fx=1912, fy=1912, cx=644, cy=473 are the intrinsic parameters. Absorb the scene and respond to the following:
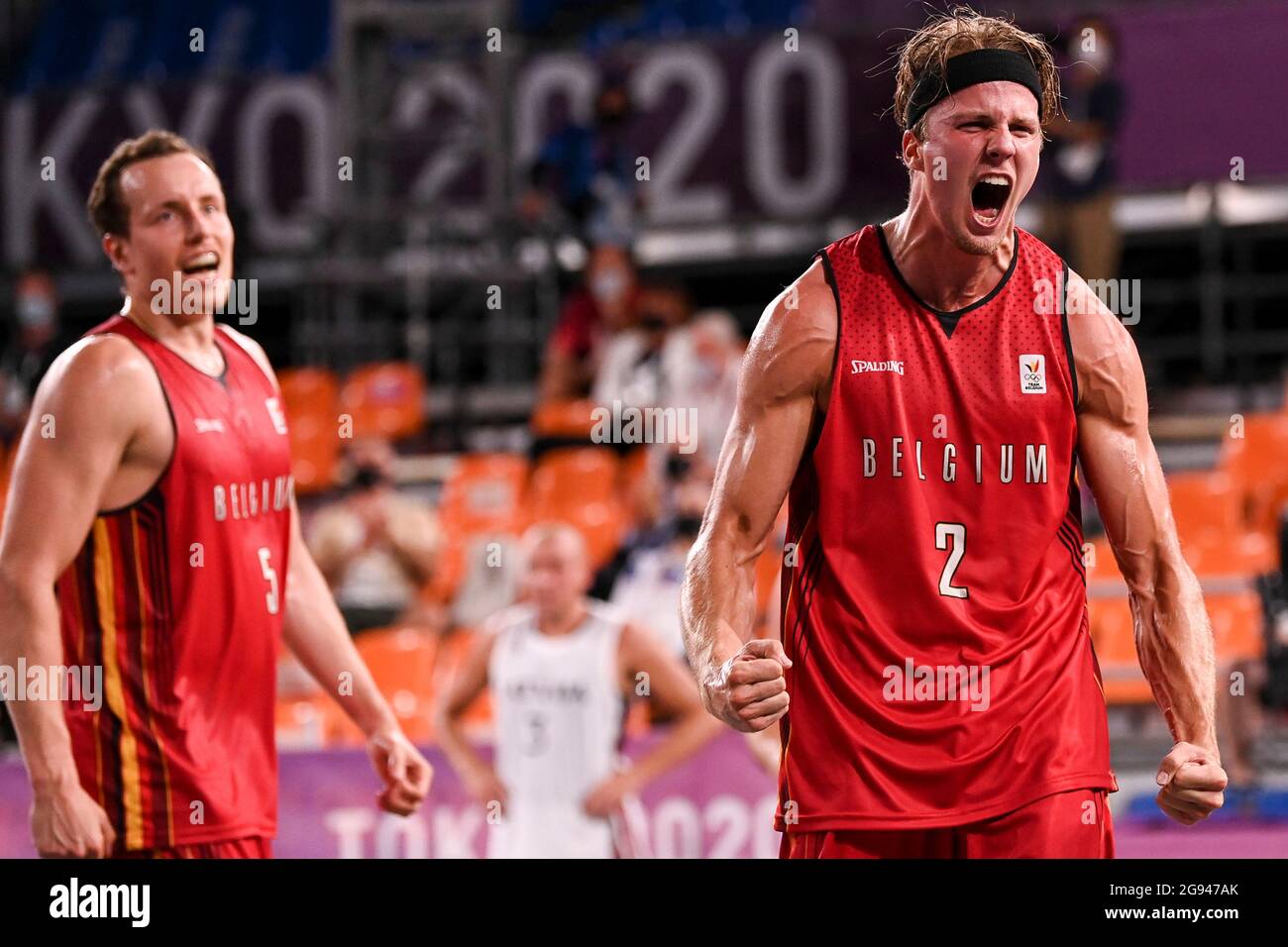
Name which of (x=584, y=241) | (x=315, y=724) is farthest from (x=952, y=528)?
(x=584, y=241)

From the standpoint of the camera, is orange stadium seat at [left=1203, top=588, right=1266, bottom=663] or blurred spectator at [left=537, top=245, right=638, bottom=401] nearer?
orange stadium seat at [left=1203, top=588, right=1266, bottom=663]

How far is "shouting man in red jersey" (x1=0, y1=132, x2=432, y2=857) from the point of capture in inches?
171

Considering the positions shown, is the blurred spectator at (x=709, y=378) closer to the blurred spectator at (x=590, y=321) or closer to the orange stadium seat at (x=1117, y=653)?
the blurred spectator at (x=590, y=321)

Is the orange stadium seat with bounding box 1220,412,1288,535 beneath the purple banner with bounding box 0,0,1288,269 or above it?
beneath

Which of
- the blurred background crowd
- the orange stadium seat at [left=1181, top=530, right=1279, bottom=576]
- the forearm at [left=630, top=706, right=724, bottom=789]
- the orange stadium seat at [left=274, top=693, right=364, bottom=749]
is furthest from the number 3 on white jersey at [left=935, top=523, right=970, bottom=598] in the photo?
the orange stadium seat at [left=1181, top=530, right=1279, bottom=576]

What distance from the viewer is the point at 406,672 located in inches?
374

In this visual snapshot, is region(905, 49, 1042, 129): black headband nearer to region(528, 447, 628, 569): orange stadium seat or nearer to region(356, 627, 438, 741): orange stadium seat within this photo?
region(356, 627, 438, 741): orange stadium seat

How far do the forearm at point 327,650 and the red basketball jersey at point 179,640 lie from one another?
0.71ft

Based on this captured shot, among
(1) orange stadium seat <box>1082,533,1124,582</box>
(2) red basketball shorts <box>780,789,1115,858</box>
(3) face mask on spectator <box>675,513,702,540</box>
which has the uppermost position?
(3) face mask on spectator <box>675,513,702,540</box>

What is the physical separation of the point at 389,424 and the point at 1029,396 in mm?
9551
